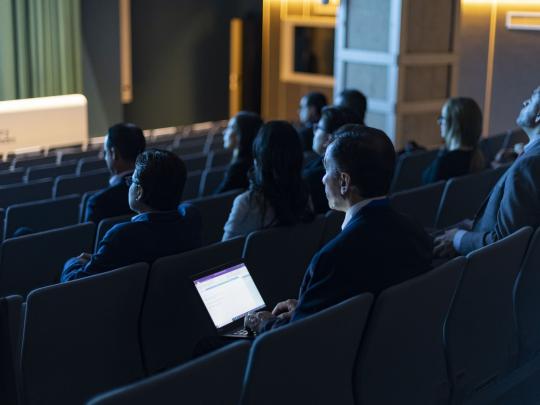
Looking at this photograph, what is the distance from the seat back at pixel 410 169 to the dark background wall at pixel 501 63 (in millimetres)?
4363

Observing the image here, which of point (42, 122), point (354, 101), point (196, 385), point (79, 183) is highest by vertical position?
point (354, 101)

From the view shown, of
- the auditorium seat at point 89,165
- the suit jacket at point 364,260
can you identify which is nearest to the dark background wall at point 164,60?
the auditorium seat at point 89,165

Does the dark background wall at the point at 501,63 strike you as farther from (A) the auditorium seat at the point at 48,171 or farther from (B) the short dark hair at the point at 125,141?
(B) the short dark hair at the point at 125,141

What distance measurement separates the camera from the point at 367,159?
2479 mm

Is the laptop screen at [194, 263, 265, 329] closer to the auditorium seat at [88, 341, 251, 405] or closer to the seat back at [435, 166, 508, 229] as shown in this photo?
the auditorium seat at [88, 341, 251, 405]

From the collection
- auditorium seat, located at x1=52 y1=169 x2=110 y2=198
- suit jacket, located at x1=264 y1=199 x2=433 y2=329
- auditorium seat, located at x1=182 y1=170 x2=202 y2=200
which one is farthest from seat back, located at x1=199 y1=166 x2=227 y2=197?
suit jacket, located at x1=264 y1=199 x2=433 y2=329

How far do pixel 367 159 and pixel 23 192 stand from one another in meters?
3.42

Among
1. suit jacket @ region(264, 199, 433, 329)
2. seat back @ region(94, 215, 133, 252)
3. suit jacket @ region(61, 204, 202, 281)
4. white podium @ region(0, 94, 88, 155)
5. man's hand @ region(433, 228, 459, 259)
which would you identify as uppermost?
suit jacket @ region(264, 199, 433, 329)

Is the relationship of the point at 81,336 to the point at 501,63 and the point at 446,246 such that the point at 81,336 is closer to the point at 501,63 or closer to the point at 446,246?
the point at 446,246

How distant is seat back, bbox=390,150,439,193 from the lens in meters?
5.67

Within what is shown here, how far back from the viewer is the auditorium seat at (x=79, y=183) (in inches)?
211

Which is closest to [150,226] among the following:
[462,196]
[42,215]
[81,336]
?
[81,336]

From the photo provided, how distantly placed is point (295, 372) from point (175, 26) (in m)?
11.5

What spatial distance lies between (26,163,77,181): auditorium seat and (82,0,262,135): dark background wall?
565cm
